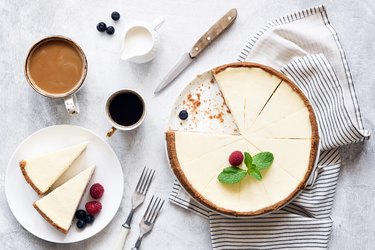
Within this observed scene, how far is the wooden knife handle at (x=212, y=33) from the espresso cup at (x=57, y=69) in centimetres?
52

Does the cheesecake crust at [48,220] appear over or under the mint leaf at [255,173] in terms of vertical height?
over

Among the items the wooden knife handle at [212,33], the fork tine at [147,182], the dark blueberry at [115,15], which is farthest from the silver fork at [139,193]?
the dark blueberry at [115,15]

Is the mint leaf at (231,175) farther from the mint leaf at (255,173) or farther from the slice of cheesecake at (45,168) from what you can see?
the slice of cheesecake at (45,168)

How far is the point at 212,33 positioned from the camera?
9.42 ft

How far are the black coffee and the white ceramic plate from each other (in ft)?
0.50

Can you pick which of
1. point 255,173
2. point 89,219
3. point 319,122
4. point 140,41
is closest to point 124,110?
point 140,41

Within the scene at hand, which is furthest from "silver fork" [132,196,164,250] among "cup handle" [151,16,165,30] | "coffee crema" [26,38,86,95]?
"cup handle" [151,16,165,30]

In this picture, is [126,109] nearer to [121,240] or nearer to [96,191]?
[96,191]

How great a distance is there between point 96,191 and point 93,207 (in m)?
0.07

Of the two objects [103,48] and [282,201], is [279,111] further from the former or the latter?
[103,48]

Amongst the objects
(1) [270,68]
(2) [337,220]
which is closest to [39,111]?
(1) [270,68]

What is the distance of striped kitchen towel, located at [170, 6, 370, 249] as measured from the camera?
9.16 ft

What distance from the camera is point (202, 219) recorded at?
9.53 ft

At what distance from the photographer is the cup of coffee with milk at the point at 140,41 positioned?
2.77m
